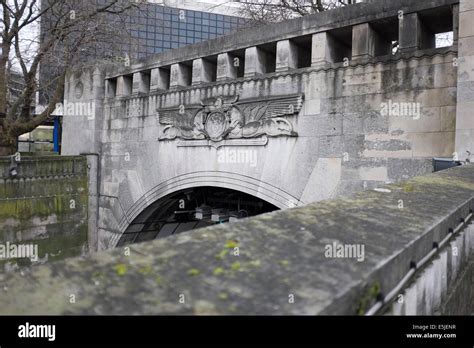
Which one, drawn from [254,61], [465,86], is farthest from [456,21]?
[254,61]

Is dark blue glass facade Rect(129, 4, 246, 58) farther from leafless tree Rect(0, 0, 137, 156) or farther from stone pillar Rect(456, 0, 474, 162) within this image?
stone pillar Rect(456, 0, 474, 162)

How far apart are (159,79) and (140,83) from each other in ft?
2.27

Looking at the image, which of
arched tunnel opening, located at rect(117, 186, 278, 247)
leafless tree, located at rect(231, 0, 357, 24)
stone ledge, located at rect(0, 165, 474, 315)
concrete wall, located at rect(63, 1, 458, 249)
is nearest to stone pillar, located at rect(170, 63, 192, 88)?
concrete wall, located at rect(63, 1, 458, 249)

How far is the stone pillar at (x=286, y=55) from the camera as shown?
6.80m

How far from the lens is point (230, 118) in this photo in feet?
24.8

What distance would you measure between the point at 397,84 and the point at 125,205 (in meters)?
Answer: 6.65

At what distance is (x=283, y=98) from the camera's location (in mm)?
6758

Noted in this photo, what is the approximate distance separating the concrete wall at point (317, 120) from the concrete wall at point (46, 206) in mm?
1523

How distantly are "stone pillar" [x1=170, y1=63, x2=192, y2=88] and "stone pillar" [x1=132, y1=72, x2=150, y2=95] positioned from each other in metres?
1.02

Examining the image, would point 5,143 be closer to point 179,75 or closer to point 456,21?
point 179,75

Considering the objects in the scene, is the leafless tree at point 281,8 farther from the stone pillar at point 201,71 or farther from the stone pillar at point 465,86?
the stone pillar at point 465,86

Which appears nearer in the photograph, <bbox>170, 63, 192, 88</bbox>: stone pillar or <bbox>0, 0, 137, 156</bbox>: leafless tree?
<bbox>170, 63, 192, 88</bbox>: stone pillar

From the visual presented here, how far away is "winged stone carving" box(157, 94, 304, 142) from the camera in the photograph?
22.3ft
